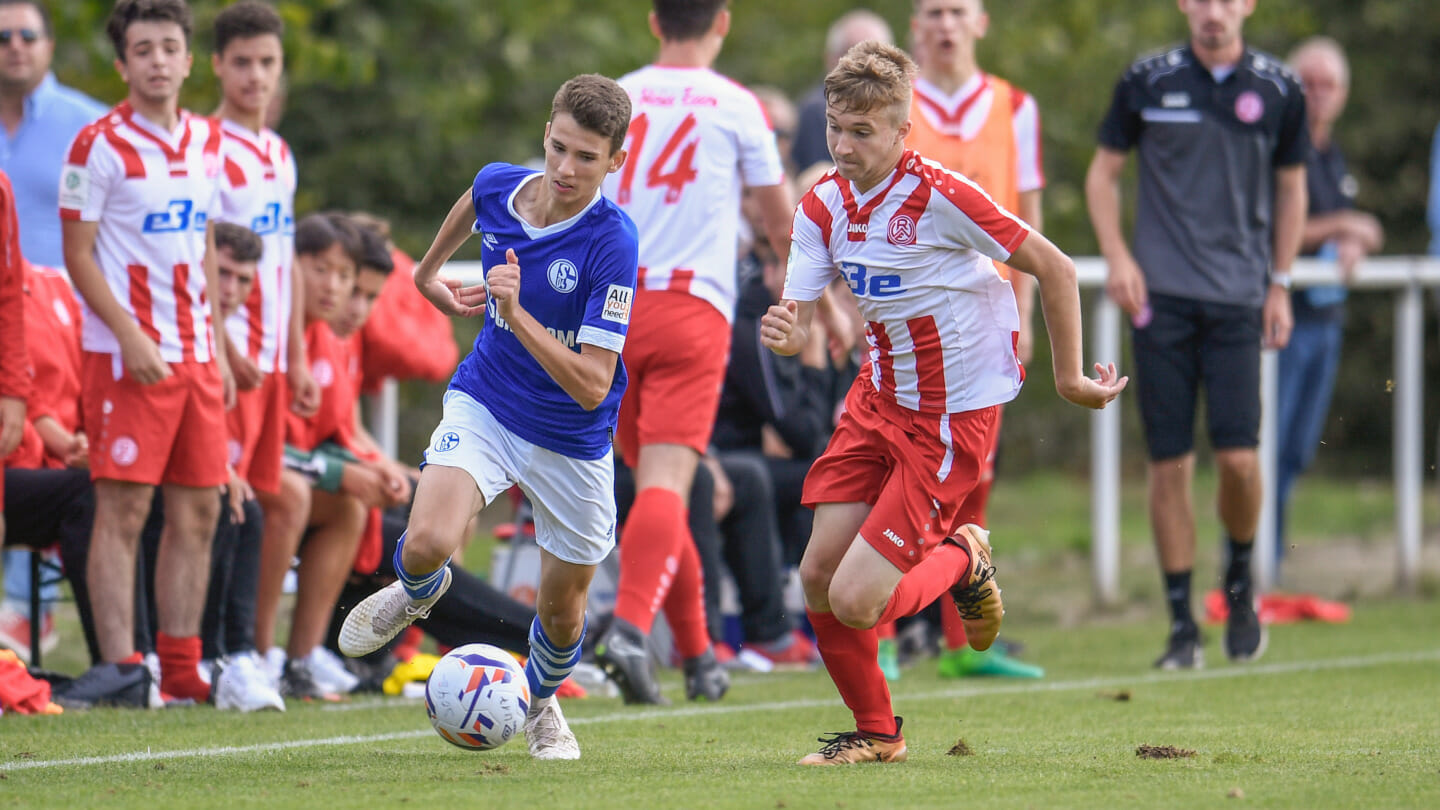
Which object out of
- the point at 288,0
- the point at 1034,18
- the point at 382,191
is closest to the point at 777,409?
the point at 288,0

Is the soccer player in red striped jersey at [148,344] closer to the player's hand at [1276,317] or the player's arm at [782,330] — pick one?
the player's arm at [782,330]

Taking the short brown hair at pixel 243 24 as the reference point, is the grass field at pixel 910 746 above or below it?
below

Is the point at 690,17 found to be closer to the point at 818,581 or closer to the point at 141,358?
the point at 141,358

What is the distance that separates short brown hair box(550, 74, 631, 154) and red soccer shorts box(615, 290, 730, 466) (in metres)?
1.50

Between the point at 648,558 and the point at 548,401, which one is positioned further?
the point at 648,558

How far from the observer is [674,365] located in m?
6.75

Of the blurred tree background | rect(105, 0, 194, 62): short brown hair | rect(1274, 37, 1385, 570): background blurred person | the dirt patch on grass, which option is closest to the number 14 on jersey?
rect(105, 0, 194, 62): short brown hair

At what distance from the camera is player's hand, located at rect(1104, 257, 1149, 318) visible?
26.2ft

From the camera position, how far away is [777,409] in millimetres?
8719

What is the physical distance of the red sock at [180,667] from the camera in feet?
21.7

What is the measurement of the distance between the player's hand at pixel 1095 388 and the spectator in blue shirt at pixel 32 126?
458cm

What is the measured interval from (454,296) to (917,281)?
1.31m

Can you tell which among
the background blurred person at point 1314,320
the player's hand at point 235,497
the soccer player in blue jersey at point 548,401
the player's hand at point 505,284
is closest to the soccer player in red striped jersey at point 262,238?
the player's hand at point 235,497

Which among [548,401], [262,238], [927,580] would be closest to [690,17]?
[262,238]
